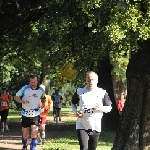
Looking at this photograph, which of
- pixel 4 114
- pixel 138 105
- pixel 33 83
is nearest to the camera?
pixel 33 83

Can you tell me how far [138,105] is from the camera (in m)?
12.3

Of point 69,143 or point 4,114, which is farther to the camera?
point 4,114

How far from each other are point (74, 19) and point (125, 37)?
281 cm

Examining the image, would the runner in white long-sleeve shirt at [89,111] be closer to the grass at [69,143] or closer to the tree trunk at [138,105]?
the tree trunk at [138,105]

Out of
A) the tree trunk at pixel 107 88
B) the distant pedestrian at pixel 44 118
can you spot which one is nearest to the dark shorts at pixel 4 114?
the distant pedestrian at pixel 44 118

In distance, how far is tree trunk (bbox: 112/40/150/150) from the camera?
39.8 feet

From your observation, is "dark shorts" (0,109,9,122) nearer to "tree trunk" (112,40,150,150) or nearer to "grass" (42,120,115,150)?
"grass" (42,120,115,150)

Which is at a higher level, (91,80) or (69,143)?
(91,80)

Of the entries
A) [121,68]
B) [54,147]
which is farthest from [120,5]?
[121,68]

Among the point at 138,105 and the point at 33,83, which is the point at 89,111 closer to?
the point at 33,83

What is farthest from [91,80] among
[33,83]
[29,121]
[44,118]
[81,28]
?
[44,118]

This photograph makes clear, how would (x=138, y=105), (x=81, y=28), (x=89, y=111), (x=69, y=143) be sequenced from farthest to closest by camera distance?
(x=69, y=143), (x=81, y=28), (x=138, y=105), (x=89, y=111)

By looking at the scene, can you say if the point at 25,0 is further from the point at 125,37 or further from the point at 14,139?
the point at 125,37

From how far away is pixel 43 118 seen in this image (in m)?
15.1
